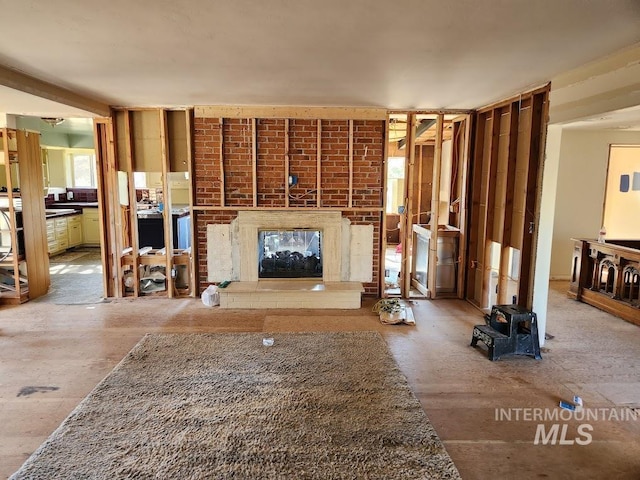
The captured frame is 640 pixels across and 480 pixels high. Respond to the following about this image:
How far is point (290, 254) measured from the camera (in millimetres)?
5707

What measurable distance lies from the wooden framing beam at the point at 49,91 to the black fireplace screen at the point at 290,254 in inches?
99.6

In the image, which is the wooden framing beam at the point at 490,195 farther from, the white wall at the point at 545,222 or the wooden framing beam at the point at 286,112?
the wooden framing beam at the point at 286,112

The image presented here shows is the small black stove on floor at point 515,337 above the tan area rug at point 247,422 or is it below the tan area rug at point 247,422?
above

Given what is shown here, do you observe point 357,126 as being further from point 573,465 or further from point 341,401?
point 573,465

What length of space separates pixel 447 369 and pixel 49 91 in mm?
4615

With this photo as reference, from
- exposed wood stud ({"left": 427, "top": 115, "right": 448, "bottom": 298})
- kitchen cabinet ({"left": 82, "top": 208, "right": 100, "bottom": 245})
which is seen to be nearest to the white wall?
exposed wood stud ({"left": 427, "top": 115, "right": 448, "bottom": 298})

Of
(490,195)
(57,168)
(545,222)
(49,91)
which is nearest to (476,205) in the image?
(490,195)

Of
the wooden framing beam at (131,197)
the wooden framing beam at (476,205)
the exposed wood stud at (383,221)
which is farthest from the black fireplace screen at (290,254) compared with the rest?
the wooden framing beam at (476,205)

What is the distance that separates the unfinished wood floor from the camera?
246cm

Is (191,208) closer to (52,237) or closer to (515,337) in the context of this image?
(515,337)

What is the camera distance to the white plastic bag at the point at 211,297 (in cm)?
526

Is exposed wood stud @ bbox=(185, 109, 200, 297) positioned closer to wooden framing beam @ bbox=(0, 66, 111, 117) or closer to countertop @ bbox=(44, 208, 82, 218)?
wooden framing beam @ bbox=(0, 66, 111, 117)

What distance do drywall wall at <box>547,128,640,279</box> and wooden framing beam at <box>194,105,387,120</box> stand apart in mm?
3603

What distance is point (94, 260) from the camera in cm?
794
